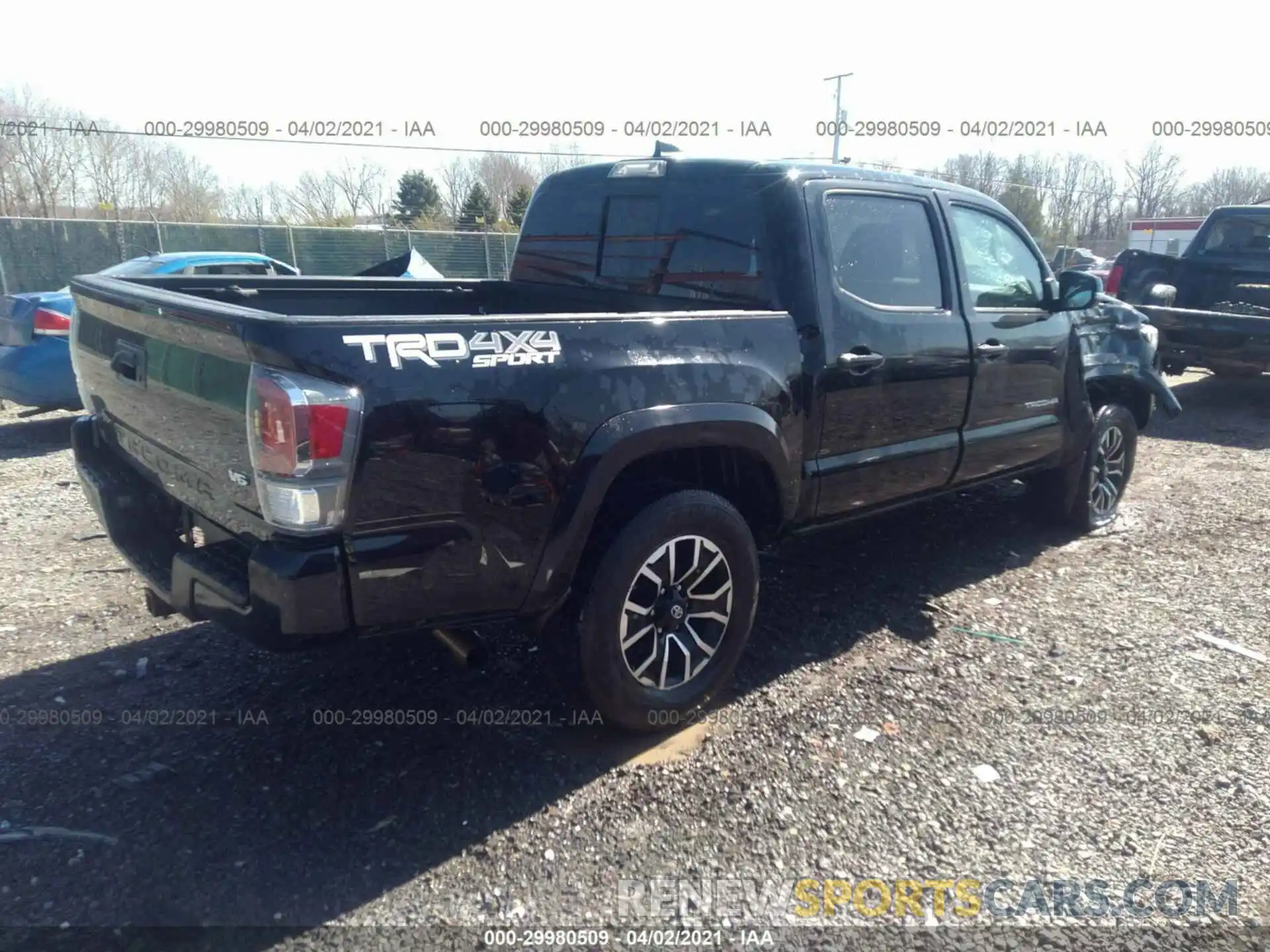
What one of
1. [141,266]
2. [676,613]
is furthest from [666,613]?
[141,266]

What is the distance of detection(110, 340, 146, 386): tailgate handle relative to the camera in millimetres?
2961

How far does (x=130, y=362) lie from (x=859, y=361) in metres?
2.64

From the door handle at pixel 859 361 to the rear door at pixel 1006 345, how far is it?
791 millimetres

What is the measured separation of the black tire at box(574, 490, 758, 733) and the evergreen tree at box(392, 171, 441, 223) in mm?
29968

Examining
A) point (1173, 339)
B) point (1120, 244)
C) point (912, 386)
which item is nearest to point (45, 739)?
point (912, 386)

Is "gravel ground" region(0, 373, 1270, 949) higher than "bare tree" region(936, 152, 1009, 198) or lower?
lower

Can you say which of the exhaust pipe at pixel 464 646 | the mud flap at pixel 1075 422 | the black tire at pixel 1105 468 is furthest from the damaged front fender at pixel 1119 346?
the exhaust pipe at pixel 464 646

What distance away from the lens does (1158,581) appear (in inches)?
193

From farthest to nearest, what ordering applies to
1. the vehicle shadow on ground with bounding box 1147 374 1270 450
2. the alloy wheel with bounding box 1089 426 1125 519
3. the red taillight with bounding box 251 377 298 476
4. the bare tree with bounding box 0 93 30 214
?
the bare tree with bounding box 0 93 30 214 → the vehicle shadow on ground with bounding box 1147 374 1270 450 → the alloy wheel with bounding box 1089 426 1125 519 → the red taillight with bounding box 251 377 298 476

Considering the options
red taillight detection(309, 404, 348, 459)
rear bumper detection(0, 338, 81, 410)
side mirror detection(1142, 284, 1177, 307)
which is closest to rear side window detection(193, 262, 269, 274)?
rear bumper detection(0, 338, 81, 410)

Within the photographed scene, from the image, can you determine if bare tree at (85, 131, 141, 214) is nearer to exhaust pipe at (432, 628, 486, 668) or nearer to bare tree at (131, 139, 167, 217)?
bare tree at (131, 139, 167, 217)

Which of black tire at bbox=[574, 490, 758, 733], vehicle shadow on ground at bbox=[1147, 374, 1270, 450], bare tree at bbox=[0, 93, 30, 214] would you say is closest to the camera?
black tire at bbox=[574, 490, 758, 733]

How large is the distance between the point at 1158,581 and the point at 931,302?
6.85 ft

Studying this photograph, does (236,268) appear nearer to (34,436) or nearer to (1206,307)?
(34,436)
